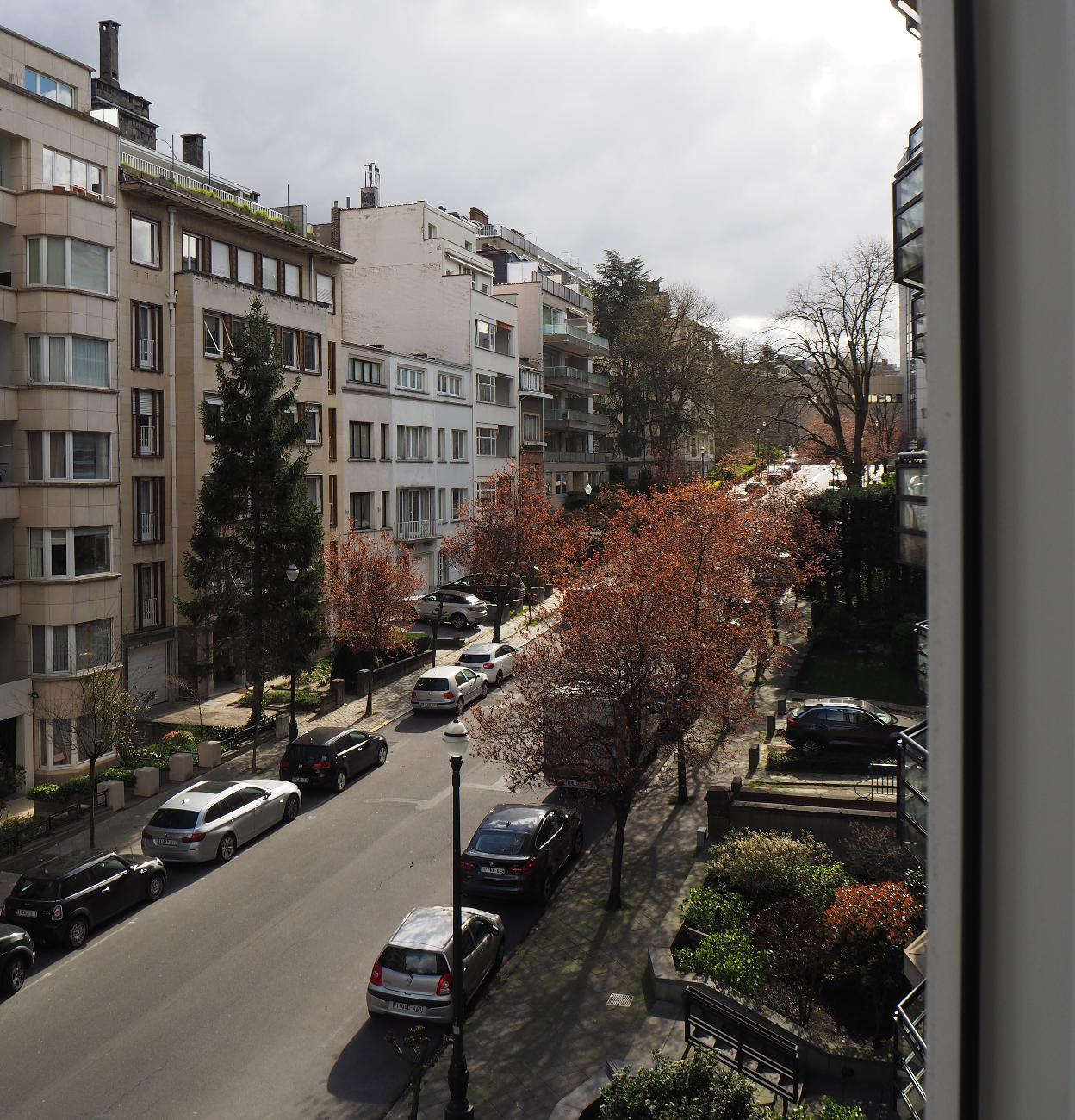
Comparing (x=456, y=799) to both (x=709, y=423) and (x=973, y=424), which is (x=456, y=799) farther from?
(x=709, y=423)

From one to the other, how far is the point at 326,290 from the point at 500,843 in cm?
3085

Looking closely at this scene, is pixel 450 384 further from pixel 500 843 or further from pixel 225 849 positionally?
pixel 500 843

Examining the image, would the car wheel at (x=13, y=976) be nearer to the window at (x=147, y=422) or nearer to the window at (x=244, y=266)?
the window at (x=147, y=422)

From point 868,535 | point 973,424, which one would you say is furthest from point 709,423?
point 973,424

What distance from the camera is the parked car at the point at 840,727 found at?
87.0 ft

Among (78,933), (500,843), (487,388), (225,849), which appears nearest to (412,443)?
(487,388)

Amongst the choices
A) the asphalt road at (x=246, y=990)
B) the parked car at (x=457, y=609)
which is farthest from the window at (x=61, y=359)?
the parked car at (x=457, y=609)

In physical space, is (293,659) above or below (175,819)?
above

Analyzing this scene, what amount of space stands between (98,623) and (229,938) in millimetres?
15229

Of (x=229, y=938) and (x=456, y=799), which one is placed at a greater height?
(x=456, y=799)

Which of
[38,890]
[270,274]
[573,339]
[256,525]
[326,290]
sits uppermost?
[573,339]

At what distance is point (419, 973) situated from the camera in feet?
48.4

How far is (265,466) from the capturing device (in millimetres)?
30438

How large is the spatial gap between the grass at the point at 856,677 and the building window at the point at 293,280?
24.3m
